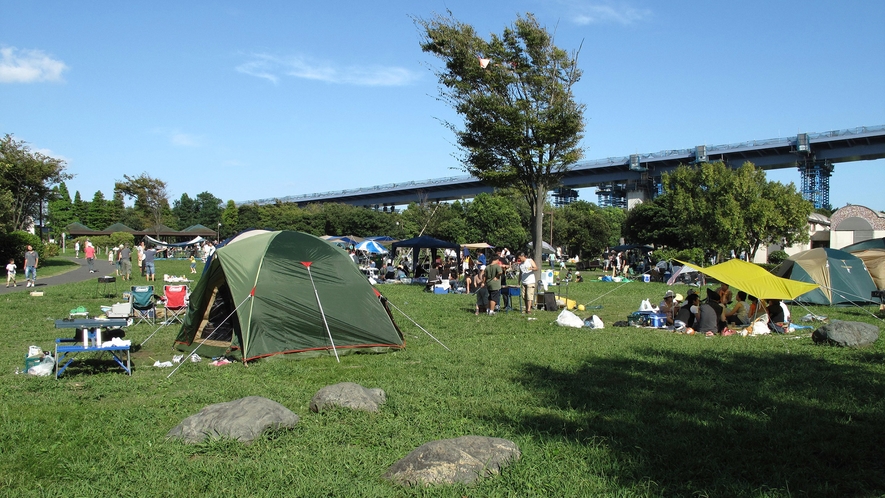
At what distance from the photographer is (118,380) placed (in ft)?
27.1

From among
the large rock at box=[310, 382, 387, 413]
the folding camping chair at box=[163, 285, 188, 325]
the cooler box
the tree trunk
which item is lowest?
the cooler box

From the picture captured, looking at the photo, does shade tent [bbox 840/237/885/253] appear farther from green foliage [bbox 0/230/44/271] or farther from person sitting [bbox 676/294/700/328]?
green foliage [bbox 0/230/44/271]

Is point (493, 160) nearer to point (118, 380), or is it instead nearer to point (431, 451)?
point (118, 380)

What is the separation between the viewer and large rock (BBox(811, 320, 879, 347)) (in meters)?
10.9

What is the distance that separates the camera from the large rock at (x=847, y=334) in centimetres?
1086

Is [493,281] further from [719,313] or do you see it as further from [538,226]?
[538,226]

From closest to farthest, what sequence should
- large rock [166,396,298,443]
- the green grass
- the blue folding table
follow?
1. the green grass
2. large rock [166,396,298,443]
3. the blue folding table

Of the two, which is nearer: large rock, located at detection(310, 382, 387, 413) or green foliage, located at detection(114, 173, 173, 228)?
large rock, located at detection(310, 382, 387, 413)

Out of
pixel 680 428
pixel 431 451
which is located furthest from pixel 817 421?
pixel 431 451

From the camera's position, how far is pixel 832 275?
19.3m

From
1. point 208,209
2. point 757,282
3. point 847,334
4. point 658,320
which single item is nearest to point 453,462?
point 847,334

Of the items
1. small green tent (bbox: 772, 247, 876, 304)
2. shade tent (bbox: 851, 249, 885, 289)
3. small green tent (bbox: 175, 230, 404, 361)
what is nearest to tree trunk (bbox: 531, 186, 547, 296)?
small green tent (bbox: 772, 247, 876, 304)

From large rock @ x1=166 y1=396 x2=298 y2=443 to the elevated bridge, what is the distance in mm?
47741

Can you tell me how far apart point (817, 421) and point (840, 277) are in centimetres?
1553
